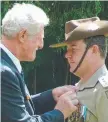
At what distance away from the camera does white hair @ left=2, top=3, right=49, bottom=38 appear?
2.45m

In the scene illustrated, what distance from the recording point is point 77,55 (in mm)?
2656

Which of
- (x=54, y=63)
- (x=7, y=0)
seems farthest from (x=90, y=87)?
(x=54, y=63)

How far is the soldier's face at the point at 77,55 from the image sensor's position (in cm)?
262

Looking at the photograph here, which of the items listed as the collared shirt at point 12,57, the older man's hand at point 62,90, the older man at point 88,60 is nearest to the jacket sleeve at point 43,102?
the older man's hand at point 62,90

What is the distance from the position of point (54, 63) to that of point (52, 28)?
103 centimetres

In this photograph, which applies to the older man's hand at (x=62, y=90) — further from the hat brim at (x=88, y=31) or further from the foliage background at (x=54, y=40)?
→ the foliage background at (x=54, y=40)

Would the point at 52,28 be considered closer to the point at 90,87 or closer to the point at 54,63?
the point at 54,63

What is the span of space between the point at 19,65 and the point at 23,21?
264mm

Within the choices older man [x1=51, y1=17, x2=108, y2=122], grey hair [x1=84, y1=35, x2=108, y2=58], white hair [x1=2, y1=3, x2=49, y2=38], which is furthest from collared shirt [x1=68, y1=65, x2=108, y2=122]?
white hair [x1=2, y1=3, x2=49, y2=38]

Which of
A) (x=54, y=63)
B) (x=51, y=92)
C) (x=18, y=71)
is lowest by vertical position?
(x=54, y=63)

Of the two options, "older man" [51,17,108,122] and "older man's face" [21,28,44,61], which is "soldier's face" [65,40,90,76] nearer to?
"older man" [51,17,108,122]

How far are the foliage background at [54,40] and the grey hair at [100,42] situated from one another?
5021mm

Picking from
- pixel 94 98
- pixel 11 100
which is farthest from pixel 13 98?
pixel 94 98

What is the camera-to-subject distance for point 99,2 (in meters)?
8.19
